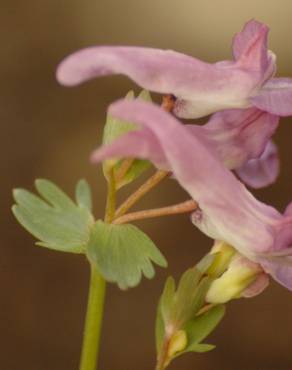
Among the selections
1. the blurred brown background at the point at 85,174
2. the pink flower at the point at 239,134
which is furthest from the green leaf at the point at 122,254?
the blurred brown background at the point at 85,174

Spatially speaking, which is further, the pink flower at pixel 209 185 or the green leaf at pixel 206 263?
the green leaf at pixel 206 263

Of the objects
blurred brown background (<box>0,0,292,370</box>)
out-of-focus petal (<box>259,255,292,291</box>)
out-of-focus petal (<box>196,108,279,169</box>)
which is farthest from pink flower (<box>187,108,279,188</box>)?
blurred brown background (<box>0,0,292,370</box>)

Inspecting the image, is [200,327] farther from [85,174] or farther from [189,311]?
[85,174]

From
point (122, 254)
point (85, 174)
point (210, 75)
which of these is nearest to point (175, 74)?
point (210, 75)

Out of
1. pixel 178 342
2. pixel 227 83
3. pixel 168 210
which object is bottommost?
pixel 178 342

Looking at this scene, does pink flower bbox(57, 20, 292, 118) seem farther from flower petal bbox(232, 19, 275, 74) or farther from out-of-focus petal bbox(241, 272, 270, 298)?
out-of-focus petal bbox(241, 272, 270, 298)

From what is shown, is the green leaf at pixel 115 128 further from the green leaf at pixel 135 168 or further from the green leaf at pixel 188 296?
the green leaf at pixel 188 296
